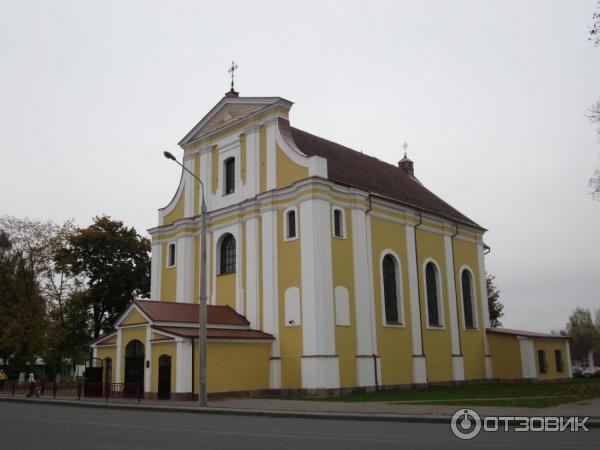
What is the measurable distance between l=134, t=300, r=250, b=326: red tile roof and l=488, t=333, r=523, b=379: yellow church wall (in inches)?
682

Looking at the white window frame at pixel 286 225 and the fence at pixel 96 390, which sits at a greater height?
the white window frame at pixel 286 225

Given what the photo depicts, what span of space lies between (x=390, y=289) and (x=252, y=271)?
7.31m

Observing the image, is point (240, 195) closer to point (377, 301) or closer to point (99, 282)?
point (377, 301)

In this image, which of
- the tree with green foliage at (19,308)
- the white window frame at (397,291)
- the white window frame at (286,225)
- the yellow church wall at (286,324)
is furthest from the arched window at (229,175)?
the tree with green foliage at (19,308)

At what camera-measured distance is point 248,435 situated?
1198 cm

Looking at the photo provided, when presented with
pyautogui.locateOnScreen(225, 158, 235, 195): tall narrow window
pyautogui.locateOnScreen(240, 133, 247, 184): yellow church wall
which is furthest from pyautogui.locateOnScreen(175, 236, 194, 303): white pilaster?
pyautogui.locateOnScreen(240, 133, 247, 184): yellow church wall

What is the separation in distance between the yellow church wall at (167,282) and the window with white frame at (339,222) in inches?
409

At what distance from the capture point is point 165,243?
35000 millimetres

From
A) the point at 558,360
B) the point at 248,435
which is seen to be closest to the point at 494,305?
Answer: the point at 558,360

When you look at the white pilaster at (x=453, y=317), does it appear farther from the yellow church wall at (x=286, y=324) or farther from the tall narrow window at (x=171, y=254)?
the tall narrow window at (x=171, y=254)

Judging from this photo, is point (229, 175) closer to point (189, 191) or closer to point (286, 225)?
point (189, 191)

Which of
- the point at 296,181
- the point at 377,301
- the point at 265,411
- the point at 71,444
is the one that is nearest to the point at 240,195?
the point at 296,181

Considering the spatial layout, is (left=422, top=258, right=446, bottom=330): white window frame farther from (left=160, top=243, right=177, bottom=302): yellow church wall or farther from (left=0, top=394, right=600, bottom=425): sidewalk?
(left=0, top=394, right=600, bottom=425): sidewalk

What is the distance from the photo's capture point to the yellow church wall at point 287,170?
94.2ft
